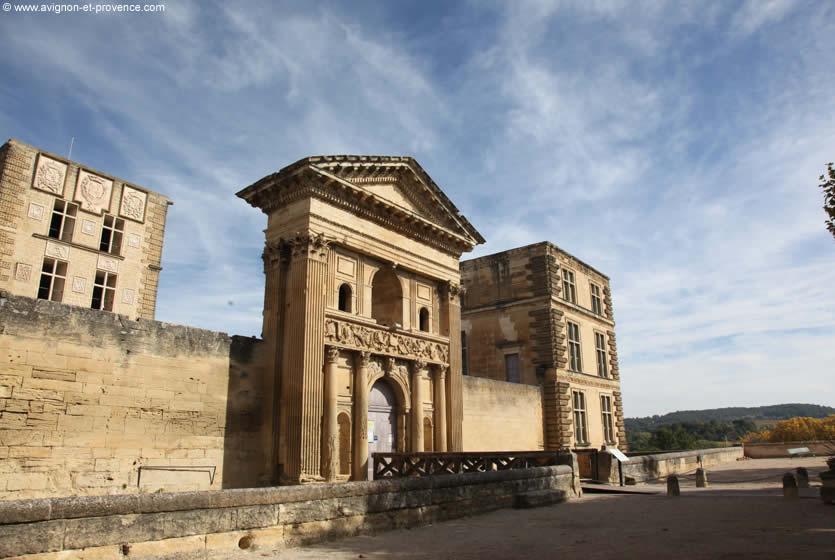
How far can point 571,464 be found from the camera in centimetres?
1522

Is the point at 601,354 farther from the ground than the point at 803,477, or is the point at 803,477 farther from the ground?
the point at 601,354

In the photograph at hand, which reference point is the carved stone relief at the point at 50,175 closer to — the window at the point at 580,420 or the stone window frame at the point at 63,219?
the stone window frame at the point at 63,219

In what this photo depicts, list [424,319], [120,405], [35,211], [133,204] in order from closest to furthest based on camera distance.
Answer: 1. [120,405]
2. [424,319]
3. [35,211]
4. [133,204]

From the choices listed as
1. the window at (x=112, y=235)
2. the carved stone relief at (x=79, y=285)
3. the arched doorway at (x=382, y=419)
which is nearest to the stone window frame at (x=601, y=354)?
the arched doorway at (x=382, y=419)

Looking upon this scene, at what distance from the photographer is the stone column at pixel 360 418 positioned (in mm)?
17719

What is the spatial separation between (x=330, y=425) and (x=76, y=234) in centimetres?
2099

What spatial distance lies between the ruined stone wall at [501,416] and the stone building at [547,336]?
117cm

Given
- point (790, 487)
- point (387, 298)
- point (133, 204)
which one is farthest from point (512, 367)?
point (133, 204)

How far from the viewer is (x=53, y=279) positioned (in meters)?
28.9

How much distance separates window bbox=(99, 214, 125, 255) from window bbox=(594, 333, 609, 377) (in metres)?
26.9

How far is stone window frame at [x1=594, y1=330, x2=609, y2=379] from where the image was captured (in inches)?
1331

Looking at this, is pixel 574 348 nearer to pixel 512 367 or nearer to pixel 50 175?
pixel 512 367

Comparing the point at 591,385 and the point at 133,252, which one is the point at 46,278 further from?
the point at 591,385

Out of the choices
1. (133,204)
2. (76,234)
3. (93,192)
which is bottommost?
(76,234)
